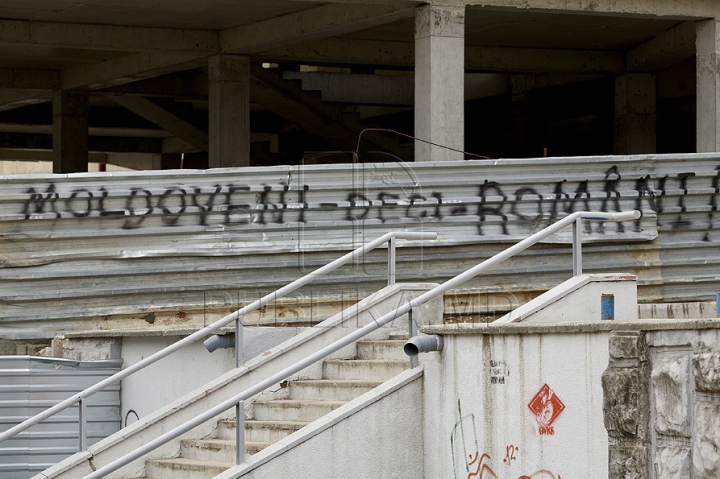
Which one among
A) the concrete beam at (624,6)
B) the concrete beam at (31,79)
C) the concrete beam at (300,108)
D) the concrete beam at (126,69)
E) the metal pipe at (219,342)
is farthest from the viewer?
the concrete beam at (31,79)

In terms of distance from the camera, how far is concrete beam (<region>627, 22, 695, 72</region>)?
18.8m

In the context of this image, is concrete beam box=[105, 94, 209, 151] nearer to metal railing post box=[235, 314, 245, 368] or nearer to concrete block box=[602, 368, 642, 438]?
metal railing post box=[235, 314, 245, 368]

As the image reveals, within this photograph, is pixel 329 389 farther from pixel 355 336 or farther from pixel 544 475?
pixel 544 475

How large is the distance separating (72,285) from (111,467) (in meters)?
3.61

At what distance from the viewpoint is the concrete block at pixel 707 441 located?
235 inches

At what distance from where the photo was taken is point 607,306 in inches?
361

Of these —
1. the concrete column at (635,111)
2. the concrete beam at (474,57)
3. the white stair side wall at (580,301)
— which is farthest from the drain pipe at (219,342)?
the concrete column at (635,111)

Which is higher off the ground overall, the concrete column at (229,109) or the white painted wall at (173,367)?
the concrete column at (229,109)

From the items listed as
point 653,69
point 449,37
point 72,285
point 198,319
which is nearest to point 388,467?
point 198,319

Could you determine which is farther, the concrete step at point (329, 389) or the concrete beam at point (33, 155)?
the concrete beam at point (33, 155)

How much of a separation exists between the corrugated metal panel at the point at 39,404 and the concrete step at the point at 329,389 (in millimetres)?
2410

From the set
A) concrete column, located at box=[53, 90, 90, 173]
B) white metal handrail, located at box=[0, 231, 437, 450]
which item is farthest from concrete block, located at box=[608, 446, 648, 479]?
concrete column, located at box=[53, 90, 90, 173]

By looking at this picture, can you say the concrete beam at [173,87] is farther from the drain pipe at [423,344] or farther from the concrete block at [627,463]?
the concrete block at [627,463]

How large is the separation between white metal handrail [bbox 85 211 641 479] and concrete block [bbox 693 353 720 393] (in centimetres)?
255
